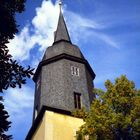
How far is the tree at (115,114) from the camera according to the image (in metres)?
14.0

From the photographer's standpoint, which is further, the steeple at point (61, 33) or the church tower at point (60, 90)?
the steeple at point (61, 33)

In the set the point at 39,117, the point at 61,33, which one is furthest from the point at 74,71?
the point at 61,33

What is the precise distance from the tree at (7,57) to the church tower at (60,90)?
977cm

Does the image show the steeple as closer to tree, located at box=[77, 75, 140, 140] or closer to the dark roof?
the dark roof

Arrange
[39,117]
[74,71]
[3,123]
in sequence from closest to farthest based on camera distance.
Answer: [3,123]
[39,117]
[74,71]

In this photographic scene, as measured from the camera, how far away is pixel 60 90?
20.7m

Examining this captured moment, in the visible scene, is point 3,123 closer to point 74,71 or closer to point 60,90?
point 60,90

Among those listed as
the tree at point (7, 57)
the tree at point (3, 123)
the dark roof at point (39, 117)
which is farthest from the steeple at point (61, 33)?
the tree at point (3, 123)

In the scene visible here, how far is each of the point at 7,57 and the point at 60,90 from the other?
11945mm

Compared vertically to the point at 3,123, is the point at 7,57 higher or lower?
higher

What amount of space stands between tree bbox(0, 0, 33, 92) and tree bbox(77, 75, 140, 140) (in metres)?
6.13

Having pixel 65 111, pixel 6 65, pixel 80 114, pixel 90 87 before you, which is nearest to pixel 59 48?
pixel 90 87

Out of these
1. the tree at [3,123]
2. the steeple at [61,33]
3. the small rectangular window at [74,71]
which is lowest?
the tree at [3,123]

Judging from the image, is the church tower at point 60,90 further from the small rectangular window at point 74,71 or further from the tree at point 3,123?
the tree at point 3,123
